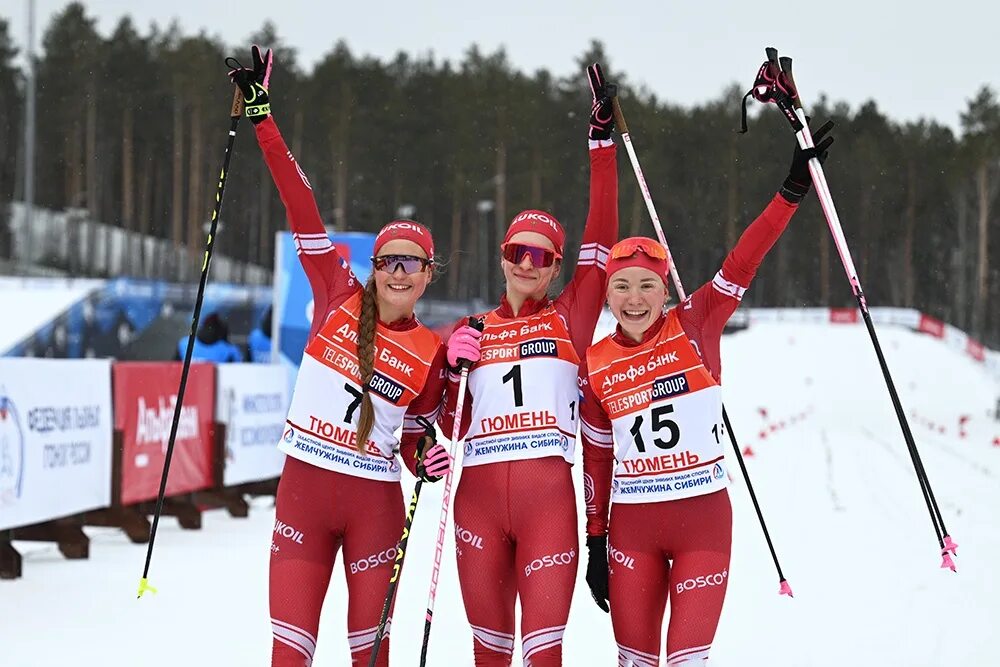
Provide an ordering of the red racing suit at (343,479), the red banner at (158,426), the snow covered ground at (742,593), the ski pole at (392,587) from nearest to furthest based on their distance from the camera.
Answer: the ski pole at (392,587), the red racing suit at (343,479), the snow covered ground at (742,593), the red banner at (158,426)

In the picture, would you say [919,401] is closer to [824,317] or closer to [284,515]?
[824,317]

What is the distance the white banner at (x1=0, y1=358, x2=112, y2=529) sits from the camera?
846 cm

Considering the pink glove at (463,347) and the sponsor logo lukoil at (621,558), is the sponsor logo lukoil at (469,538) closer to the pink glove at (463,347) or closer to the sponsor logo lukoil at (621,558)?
the sponsor logo lukoil at (621,558)

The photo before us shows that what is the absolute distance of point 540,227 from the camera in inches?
193

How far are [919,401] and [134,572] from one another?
29.9 metres

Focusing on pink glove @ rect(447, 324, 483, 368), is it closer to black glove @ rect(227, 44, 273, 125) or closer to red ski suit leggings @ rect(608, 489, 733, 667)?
red ski suit leggings @ rect(608, 489, 733, 667)

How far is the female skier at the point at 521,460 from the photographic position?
4508mm

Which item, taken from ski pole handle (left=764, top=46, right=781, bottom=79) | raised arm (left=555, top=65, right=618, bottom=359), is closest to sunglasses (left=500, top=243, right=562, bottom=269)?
raised arm (left=555, top=65, right=618, bottom=359)

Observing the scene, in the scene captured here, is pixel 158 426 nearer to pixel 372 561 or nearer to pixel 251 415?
pixel 251 415

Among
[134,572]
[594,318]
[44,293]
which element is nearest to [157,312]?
[44,293]

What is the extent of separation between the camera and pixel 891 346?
45.6 meters

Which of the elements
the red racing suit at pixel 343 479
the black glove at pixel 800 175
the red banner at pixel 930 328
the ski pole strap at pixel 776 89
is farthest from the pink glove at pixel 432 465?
the red banner at pixel 930 328

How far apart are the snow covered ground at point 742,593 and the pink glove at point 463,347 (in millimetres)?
615

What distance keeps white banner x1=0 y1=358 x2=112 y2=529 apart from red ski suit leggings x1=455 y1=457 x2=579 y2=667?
4.85m
